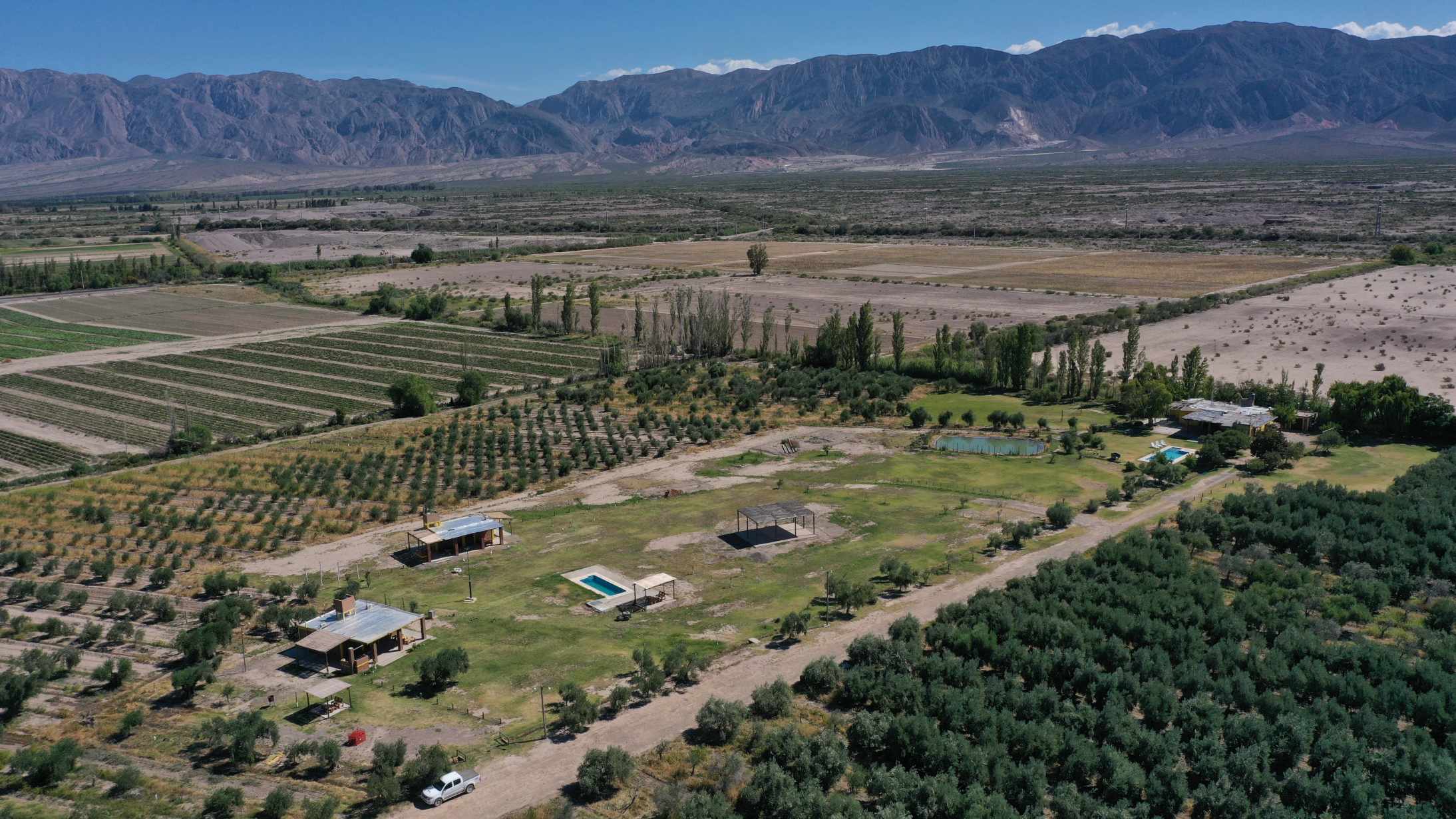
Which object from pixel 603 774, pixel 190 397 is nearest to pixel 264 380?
pixel 190 397

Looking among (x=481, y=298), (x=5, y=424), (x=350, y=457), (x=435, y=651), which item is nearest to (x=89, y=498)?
(x=350, y=457)

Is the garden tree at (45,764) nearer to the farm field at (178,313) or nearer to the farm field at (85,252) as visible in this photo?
the farm field at (178,313)

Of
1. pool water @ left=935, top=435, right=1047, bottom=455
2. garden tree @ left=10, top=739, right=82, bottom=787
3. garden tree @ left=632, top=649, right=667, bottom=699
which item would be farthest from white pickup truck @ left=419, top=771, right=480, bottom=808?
pool water @ left=935, top=435, right=1047, bottom=455

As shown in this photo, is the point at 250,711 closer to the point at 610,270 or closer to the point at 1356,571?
the point at 1356,571

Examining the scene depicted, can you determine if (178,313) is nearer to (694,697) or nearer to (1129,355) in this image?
(1129,355)

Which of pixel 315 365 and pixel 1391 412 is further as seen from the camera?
pixel 315 365

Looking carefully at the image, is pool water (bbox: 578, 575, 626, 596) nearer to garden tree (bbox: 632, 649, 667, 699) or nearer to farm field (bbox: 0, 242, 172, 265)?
garden tree (bbox: 632, 649, 667, 699)
